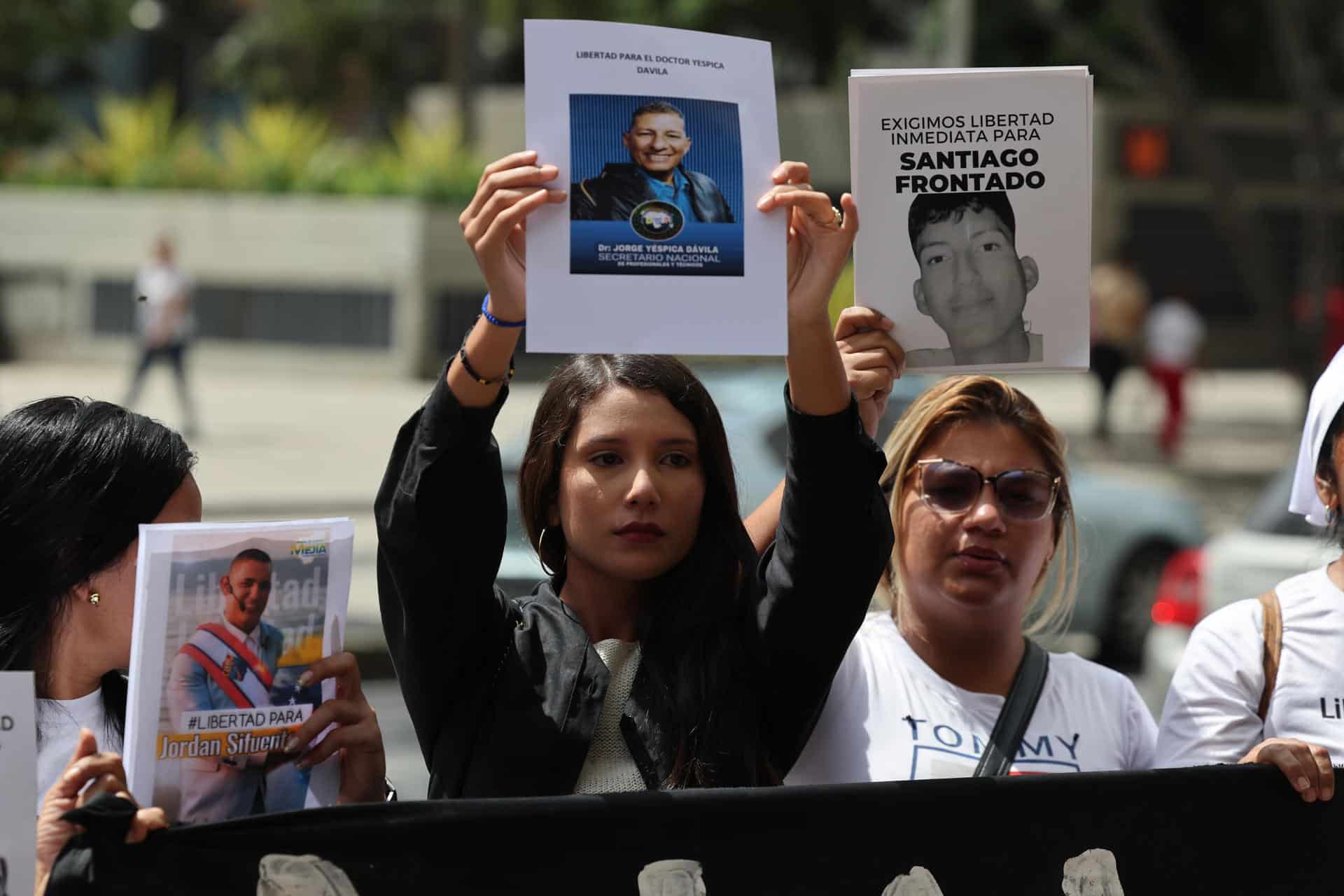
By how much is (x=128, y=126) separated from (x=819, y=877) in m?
25.9

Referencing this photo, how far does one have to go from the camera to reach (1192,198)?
99.0 feet

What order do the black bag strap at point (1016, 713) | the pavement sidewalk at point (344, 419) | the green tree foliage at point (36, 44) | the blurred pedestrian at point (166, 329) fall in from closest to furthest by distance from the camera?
the black bag strap at point (1016, 713)
the pavement sidewalk at point (344, 419)
the blurred pedestrian at point (166, 329)
the green tree foliage at point (36, 44)

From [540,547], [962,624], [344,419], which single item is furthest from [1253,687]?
[344,419]

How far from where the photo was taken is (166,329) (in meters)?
18.1

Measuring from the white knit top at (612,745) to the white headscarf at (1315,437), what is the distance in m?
1.19

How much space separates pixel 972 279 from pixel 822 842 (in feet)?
3.08

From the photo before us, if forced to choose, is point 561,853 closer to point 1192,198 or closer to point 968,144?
point 968,144

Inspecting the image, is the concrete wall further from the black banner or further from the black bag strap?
the black banner

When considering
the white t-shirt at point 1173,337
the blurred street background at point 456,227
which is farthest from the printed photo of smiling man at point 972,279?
the white t-shirt at point 1173,337

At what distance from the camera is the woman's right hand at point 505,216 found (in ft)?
8.61

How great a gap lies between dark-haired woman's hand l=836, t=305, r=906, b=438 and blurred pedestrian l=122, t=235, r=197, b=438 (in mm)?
15358

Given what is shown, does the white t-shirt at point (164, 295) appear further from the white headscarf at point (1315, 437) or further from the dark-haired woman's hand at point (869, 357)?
the white headscarf at point (1315, 437)

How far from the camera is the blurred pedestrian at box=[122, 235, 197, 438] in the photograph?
18125 millimetres

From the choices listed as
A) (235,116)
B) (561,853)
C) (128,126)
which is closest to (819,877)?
(561,853)
